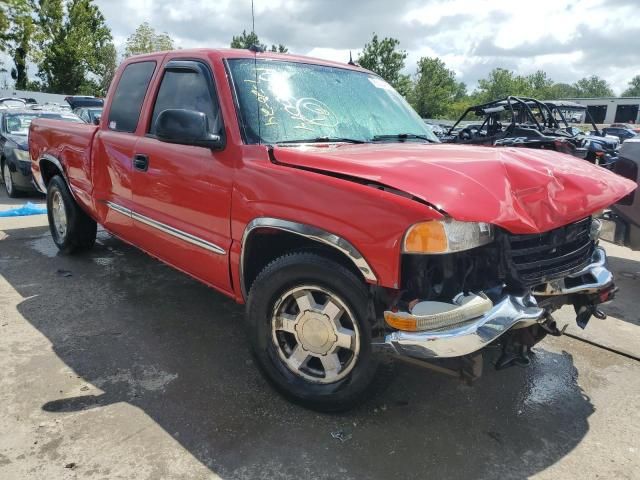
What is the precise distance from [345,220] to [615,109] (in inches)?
2792

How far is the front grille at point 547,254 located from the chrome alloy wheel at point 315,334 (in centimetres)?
84

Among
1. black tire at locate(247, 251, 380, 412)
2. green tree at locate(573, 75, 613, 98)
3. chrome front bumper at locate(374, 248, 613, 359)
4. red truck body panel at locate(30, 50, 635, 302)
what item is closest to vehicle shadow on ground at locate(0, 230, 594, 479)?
black tire at locate(247, 251, 380, 412)

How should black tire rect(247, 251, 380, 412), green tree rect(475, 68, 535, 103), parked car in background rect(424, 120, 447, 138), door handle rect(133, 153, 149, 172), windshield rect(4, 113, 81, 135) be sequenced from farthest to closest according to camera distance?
green tree rect(475, 68, 535, 103), windshield rect(4, 113, 81, 135), parked car in background rect(424, 120, 447, 138), door handle rect(133, 153, 149, 172), black tire rect(247, 251, 380, 412)

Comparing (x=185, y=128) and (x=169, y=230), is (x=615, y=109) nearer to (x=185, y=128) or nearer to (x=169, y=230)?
(x=169, y=230)

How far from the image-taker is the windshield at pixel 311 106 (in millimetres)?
3096

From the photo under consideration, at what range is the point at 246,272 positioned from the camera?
306cm

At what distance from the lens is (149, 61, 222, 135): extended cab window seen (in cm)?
326

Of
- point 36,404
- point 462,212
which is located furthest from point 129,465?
point 462,212

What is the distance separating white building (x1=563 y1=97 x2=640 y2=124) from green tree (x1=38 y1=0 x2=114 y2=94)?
50991 mm

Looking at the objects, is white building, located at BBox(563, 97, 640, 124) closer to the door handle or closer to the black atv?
the black atv

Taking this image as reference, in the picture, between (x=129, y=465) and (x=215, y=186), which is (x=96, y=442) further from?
(x=215, y=186)

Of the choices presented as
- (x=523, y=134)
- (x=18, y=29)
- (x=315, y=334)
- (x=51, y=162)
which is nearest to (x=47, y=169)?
(x=51, y=162)

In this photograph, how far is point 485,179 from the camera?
2.40 meters

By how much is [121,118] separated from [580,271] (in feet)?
11.6
